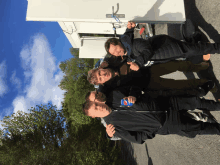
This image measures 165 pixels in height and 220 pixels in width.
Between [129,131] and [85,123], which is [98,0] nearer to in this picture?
[129,131]

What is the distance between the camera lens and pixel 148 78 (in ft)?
11.1

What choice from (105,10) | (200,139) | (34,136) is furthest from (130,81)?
(34,136)

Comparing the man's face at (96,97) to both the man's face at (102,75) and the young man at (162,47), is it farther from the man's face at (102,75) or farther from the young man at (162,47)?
the young man at (162,47)

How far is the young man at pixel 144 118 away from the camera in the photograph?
2375 millimetres

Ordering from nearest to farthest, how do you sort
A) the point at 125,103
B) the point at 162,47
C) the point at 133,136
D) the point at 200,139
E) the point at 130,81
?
the point at 125,103 → the point at 133,136 → the point at 162,47 → the point at 130,81 → the point at 200,139

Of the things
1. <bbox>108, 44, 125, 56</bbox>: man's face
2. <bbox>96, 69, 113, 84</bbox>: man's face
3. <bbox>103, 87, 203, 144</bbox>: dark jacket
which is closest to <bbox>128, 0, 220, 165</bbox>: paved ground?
<bbox>103, 87, 203, 144</bbox>: dark jacket

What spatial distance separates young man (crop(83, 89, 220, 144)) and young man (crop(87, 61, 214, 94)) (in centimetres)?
44

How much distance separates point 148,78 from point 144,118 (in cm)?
133

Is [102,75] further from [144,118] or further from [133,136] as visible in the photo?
[133,136]

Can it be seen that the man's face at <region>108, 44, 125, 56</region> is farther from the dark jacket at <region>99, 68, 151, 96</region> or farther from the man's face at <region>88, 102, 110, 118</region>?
the man's face at <region>88, 102, 110, 118</region>

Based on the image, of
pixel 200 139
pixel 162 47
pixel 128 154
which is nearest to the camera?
pixel 162 47

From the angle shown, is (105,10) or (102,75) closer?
(102,75)

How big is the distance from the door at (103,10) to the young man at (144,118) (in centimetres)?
300

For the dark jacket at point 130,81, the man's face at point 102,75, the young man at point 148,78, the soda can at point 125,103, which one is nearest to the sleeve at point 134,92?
the dark jacket at point 130,81
